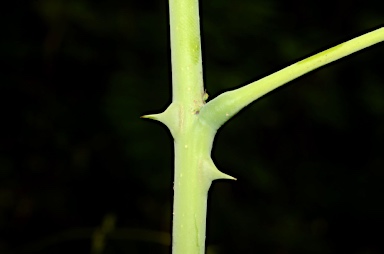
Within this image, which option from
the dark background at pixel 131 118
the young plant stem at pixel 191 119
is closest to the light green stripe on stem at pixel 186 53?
the young plant stem at pixel 191 119

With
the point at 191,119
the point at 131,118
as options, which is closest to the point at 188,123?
the point at 191,119

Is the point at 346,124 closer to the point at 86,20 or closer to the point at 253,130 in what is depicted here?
the point at 253,130

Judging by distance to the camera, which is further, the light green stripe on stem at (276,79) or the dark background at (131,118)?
the dark background at (131,118)

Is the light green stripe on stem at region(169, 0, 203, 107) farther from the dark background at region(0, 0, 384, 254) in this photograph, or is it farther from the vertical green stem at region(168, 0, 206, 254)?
the dark background at region(0, 0, 384, 254)

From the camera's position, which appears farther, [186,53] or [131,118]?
[131,118]

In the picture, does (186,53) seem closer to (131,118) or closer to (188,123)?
(188,123)

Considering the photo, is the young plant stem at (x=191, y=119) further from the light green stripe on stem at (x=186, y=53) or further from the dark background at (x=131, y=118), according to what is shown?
the dark background at (x=131, y=118)
